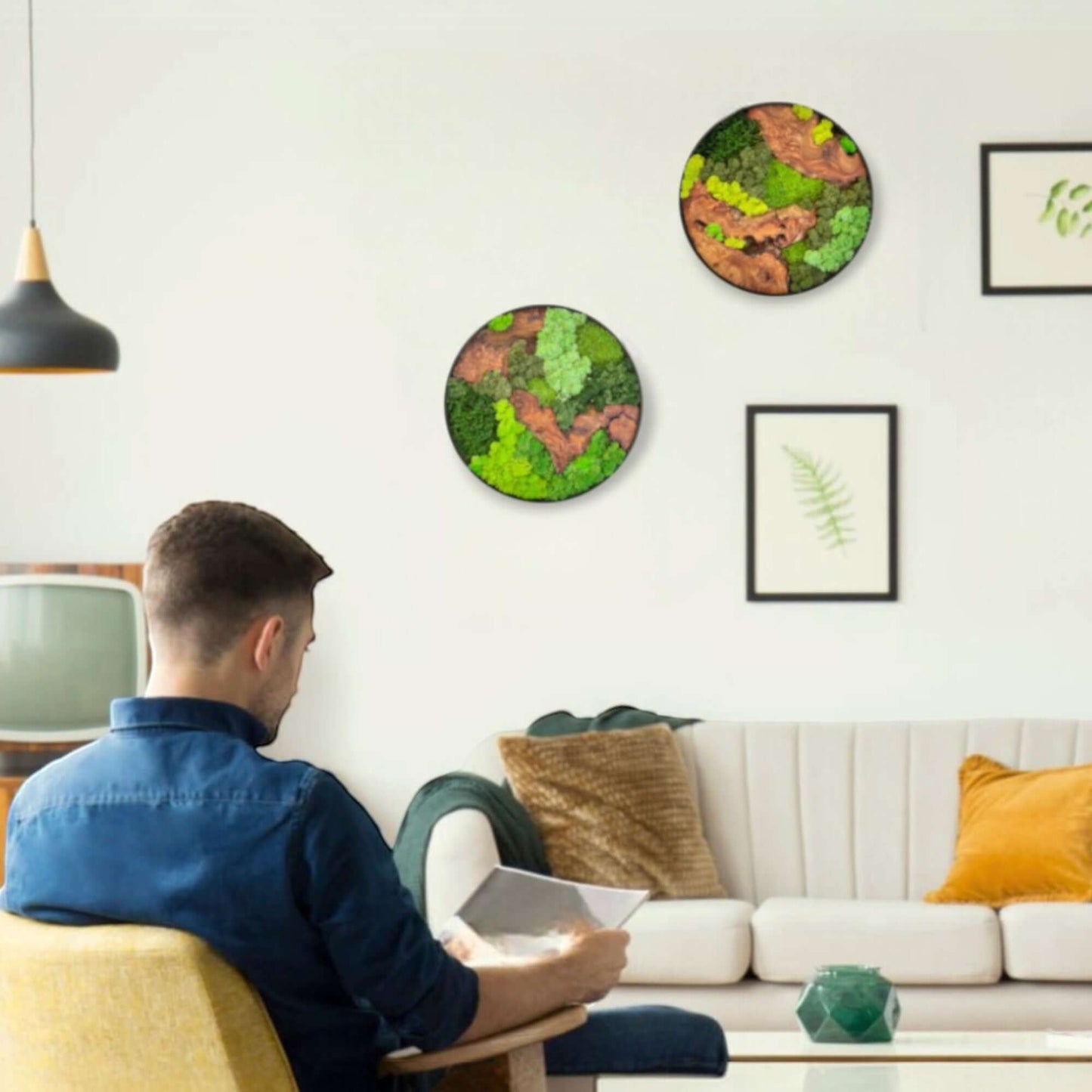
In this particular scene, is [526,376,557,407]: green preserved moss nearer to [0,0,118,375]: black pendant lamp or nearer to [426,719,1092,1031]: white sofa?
[426,719,1092,1031]: white sofa

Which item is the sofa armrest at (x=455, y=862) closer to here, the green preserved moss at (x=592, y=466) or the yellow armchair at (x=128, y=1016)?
the green preserved moss at (x=592, y=466)

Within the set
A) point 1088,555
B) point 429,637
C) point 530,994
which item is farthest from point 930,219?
point 530,994

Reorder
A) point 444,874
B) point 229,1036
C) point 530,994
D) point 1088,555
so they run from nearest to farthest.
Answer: point 229,1036 < point 530,994 < point 444,874 < point 1088,555

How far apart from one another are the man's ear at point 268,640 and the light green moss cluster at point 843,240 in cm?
320

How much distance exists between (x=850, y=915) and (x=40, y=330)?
206 centimetres

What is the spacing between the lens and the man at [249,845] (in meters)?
1.62

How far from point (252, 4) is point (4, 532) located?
5.06 ft

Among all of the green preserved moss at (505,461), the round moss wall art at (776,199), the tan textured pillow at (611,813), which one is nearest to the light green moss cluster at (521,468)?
the green preserved moss at (505,461)

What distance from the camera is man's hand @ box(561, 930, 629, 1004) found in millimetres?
1809

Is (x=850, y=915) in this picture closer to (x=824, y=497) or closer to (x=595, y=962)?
(x=824, y=497)

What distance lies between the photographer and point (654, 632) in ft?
15.6

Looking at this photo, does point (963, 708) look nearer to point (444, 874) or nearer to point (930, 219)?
point (930, 219)

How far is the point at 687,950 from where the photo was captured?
3.78 metres

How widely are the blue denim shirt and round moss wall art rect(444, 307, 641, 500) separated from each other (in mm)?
3061
